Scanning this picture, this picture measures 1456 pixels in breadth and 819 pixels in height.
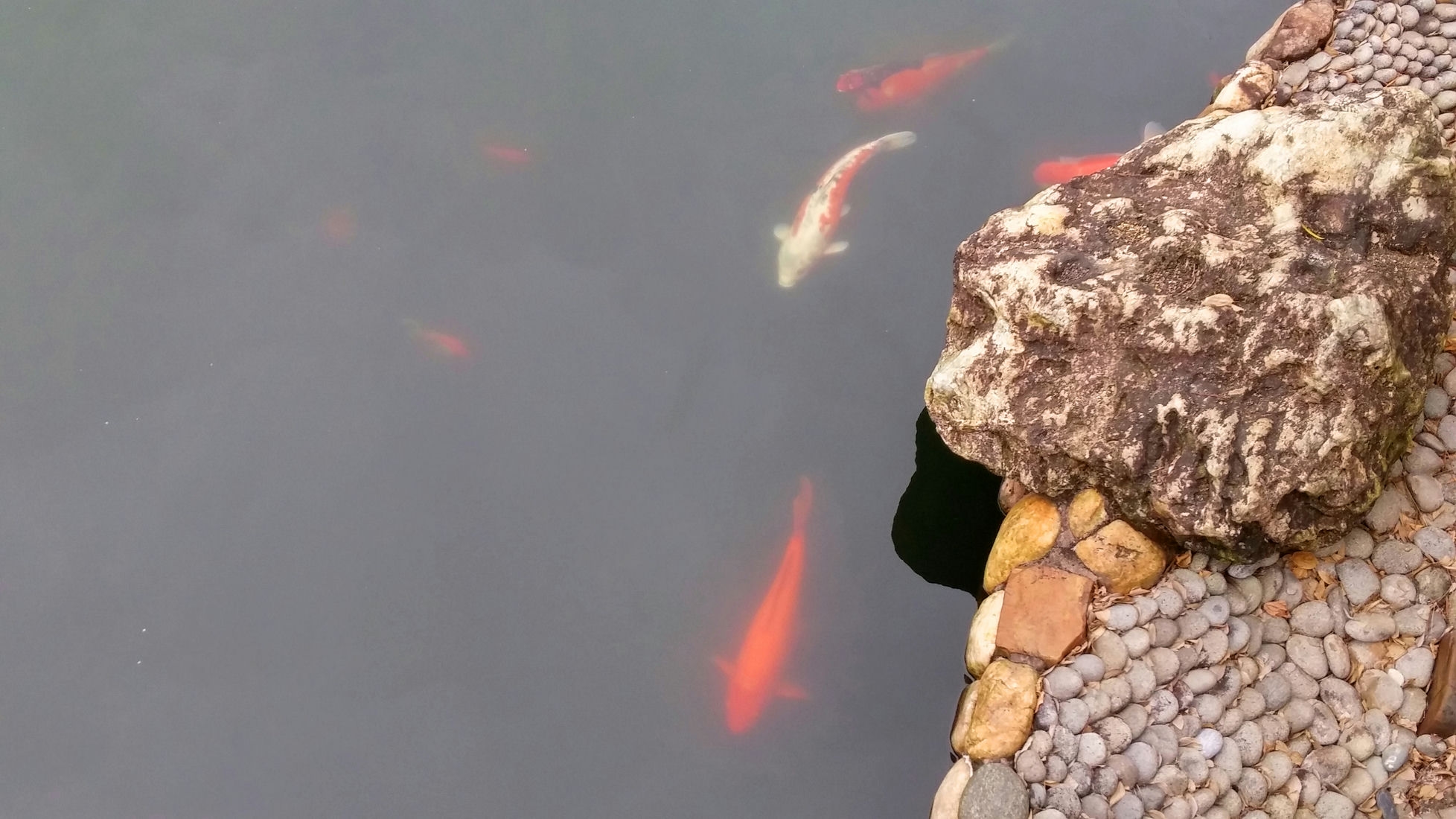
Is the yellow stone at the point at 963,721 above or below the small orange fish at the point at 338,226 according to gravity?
below

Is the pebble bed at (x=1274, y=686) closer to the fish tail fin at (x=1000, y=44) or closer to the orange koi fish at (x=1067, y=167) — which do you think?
the orange koi fish at (x=1067, y=167)

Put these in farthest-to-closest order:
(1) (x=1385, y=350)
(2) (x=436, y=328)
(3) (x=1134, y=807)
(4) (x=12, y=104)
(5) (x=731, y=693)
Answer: (4) (x=12, y=104)
(2) (x=436, y=328)
(5) (x=731, y=693)
(3) (x=1134, y=807)
(1) (x=1385, y=350)

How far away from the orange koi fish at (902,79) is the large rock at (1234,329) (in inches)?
71.2

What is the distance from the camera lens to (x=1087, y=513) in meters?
3.44

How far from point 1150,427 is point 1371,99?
1384 mm

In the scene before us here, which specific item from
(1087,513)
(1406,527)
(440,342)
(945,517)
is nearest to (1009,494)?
(945,517)

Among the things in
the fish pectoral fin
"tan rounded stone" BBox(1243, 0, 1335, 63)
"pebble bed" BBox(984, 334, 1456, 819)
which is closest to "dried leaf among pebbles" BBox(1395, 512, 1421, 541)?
"pebble bed" BBox(984, 334, 1456, 819)

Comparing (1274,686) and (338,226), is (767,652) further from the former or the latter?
(338,226)

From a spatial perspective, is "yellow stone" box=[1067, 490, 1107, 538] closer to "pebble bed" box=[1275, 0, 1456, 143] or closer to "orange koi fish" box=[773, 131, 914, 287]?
"orange koi fish" box=[773, 131, 914, 287]

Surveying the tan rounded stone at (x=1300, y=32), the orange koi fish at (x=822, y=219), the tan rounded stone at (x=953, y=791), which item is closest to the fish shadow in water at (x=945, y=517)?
the tan rounded stone at (x=953, y=791)

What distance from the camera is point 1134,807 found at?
314 cm

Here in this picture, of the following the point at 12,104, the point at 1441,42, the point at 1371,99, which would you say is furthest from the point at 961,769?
the point at 12,104

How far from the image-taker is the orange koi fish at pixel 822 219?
464cm

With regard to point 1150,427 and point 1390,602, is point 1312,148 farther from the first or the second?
point 1390,602
